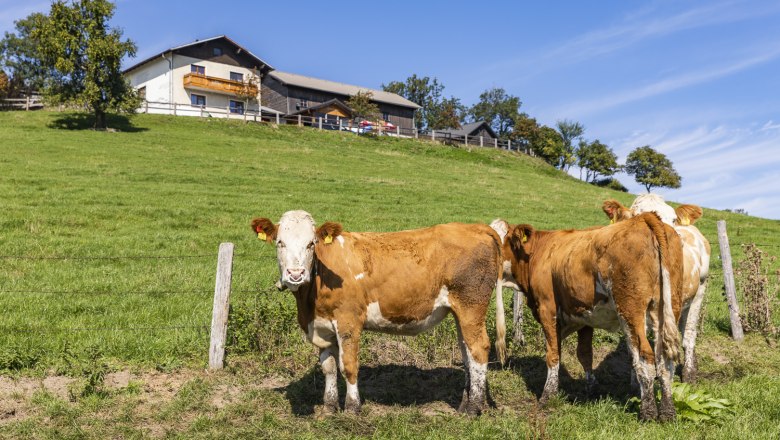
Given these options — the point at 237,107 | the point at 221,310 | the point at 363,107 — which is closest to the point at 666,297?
the point at 221,310

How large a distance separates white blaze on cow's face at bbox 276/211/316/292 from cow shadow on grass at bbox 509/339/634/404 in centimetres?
339

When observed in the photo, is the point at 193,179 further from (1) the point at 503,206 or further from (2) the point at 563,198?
(2) the point at 563,198

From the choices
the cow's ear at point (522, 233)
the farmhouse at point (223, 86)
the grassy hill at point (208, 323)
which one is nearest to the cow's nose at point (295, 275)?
the grassy hill at point (208, 323)

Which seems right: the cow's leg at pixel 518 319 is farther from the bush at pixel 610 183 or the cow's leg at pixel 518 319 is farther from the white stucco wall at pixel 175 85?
the bush at pixel 610 183

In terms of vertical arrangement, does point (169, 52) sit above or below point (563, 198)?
above

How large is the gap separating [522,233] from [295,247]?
329cm

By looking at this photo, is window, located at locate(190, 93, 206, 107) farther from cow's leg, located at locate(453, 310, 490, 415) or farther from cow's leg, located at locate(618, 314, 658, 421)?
cow's leg, located at locate(618, 314, 658, 421)

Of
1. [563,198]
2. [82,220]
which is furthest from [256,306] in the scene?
[563,198]

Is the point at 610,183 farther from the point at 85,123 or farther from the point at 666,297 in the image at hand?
the point at 666,297

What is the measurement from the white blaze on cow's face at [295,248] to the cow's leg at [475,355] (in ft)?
6.06

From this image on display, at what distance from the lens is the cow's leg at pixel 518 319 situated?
28.6 ft

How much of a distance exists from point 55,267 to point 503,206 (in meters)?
17.7

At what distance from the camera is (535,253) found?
7754mm

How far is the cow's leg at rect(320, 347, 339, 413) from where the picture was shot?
253 inches
